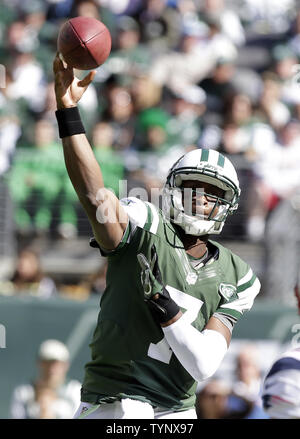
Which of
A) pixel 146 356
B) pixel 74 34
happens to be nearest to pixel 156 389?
pixel 146 356

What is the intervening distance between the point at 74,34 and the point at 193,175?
80 centimetres

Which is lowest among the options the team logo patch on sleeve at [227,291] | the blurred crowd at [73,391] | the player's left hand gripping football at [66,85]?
the team logo patch on sleeve at [227,291]

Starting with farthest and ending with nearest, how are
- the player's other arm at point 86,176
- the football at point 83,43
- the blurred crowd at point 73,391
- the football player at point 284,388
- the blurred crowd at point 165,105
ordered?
the blurred crowd at point 165,105 < the blurred crowd at point 73,391 < the football at point 83,43 < the player's other arm at point 86,176 < the football player at point 284,388

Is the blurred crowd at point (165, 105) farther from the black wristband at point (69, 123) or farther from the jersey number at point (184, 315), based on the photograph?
the black wristband at point (69, 123)

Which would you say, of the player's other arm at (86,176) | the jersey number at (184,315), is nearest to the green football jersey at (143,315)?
the jersey number at (184,315)

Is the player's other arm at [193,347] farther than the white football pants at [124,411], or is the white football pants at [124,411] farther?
the white football pants at [124,411]

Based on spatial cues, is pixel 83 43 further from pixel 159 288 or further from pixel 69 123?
pixel 159 288

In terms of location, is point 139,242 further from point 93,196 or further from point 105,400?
point 105,400

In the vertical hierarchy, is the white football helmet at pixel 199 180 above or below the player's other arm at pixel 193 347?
above

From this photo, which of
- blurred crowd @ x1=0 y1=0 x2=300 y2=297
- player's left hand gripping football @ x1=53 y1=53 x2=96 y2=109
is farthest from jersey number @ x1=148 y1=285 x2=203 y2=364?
blurred crowd @ x1=0 y1=0 x2=300 y2=297

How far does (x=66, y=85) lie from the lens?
3588 millimetres

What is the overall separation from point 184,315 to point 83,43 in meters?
1.24

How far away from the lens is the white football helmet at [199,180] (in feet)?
12.8
